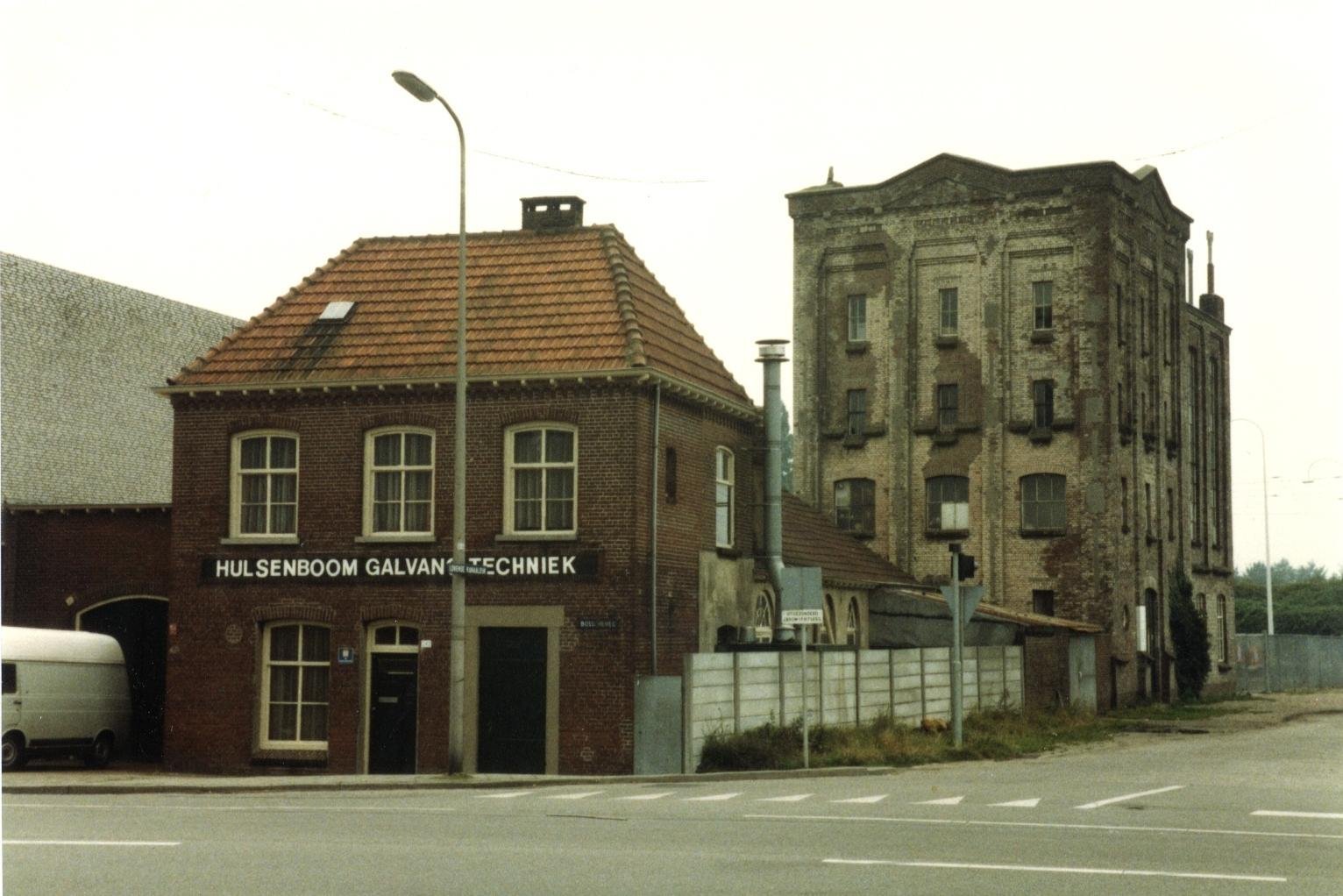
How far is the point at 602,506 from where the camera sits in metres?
29.5

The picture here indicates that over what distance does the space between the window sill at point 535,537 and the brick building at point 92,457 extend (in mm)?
7931

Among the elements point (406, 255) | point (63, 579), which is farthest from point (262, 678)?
point (406, 255)

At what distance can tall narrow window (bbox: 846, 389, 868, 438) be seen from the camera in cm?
5228

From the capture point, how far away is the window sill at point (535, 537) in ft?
97.1

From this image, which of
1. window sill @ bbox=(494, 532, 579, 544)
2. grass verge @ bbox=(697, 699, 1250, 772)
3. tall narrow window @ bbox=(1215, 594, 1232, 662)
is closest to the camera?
grass verge @ bbox=(697, 699, 1250, 772)

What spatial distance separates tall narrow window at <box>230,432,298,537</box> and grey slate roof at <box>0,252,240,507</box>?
14.8 feet

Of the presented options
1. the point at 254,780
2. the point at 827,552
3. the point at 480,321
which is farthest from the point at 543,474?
the point at 827,552

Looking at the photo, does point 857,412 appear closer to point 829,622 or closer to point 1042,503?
point 1042,503

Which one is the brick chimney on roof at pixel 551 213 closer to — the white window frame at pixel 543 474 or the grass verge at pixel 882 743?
the white window frame at pixel 543 474

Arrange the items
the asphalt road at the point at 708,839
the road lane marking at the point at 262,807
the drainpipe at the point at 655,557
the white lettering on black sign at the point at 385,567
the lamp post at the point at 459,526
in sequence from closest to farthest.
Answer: the asphalt road at the point at 708,839, the road lane marking at the point at 262,807, the lamp post at the point at 459,526, the drainpipe at the point at 655,557, the white lettering on black sign at the point at 385,567

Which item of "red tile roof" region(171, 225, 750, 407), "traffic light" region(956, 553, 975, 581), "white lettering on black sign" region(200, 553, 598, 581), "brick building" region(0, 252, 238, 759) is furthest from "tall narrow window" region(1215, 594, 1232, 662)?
"white lettering on black sign" region(200, 553, 598, 581)

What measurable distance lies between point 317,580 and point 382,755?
3.24 metres

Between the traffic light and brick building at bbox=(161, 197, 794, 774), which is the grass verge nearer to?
brick building at bbox=(161, 197, 794, 774)

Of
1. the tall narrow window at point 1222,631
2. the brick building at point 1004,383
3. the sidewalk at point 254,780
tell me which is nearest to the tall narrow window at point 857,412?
the brick building at point 1004,383
